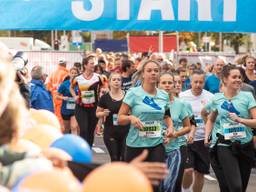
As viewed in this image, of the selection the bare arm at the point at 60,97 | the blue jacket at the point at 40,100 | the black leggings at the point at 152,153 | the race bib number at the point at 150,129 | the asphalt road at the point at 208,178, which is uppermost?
the blue jacket at the point at 40,100

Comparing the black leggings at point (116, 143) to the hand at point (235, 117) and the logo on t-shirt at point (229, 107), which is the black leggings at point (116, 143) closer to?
the logo on t-shirt at point (229, 107)

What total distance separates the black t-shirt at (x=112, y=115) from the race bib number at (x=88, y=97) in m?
2.71

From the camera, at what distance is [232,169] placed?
8883 millimetres

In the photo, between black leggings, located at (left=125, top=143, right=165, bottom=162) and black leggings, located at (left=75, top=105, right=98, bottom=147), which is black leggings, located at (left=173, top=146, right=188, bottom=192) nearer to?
black leggings, located at (left=125, top=143, right=165, bottom=162)

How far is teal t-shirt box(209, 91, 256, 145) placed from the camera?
9109 millimetres

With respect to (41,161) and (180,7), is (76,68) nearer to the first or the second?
(180,7)

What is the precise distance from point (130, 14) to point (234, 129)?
96.9 inches

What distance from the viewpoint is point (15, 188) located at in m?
3.57

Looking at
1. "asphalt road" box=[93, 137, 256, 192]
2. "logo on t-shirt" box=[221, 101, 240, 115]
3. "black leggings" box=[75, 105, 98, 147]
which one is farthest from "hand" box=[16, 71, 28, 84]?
"black leggings" box=[75, 105, 98, 147]

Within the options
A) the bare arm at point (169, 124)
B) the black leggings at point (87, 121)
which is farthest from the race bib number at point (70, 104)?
the bare arm at point (169, 124)

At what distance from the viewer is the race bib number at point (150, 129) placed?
8867 mm

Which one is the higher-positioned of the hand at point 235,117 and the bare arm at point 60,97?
the hand at point 235,117

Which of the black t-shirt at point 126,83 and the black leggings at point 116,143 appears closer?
the black leggings at point 116,143

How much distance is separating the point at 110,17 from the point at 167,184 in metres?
2.62
